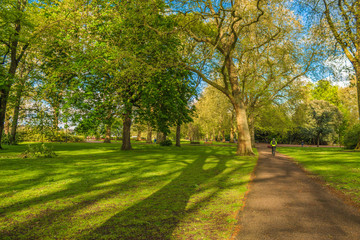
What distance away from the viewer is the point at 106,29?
16578 mm

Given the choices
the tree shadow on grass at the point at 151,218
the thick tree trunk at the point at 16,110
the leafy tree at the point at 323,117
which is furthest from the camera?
the leafy tree at the point at 323,117

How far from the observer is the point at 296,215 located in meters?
5.32

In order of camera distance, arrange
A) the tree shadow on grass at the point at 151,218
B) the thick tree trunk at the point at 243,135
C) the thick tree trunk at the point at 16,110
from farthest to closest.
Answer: the thick tree trunk at the point at 16,110 → the thick tree trunk at the point at 243,135 → the tree shadow on grass at the point at 151,218

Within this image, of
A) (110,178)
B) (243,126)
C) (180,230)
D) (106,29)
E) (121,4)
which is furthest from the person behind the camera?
(243,126)

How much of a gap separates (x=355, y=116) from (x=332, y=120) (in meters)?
11.7

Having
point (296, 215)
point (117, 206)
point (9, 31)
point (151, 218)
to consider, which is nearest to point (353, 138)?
point (296, 215)

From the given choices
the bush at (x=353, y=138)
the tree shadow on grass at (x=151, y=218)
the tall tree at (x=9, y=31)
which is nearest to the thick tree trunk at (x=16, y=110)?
the tall tree at (x=9, y=31)

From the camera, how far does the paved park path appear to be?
14.2 ft

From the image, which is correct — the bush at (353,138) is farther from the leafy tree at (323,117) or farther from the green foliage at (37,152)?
the green foliage at (37,152)

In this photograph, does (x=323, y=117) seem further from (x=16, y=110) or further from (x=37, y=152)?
(x=16, y=110)

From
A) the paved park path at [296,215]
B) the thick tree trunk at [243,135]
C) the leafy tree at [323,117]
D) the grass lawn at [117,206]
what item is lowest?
the grass lawn at [117,206]

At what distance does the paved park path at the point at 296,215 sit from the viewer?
4.32 metres

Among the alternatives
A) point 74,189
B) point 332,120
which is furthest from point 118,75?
point 332,120

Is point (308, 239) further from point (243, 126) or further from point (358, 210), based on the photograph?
point (243, 126)
